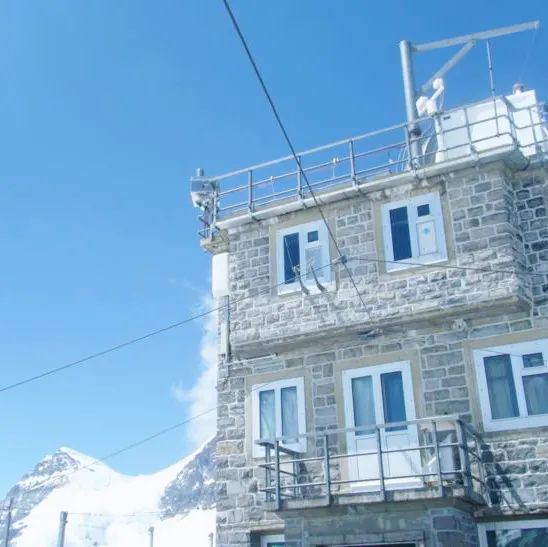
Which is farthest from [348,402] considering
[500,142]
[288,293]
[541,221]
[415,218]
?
[500,142]

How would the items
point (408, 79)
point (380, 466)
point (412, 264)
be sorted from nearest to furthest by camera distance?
1. point (380, 466)
2. point (412, 264)
3. point (408, 79)

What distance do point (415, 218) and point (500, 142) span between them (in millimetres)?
2584

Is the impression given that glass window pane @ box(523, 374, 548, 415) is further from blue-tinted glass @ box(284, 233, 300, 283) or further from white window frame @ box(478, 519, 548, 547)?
blue-tinted glass @ box(284, 233, 300, 283)

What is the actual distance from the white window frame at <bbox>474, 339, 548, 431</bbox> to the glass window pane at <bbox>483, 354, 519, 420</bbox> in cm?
6

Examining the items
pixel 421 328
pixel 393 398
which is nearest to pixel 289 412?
pixel 393 398

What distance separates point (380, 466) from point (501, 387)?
9.49 feet

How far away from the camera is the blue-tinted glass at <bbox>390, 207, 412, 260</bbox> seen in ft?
52.7

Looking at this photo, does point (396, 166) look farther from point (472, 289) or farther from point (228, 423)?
point (228, 423)

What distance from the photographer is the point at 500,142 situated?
16.9 meters

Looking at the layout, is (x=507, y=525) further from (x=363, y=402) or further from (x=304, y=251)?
(x=304, y=251)

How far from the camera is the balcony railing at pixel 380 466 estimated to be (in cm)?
1320

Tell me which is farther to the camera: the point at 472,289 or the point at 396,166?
the point at 396,166

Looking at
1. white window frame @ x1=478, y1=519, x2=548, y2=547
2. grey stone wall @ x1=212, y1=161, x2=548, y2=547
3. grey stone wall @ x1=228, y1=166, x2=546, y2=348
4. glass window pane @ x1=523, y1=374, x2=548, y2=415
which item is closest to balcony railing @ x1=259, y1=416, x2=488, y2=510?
grey stone wall @ x1=212, y1=161, x2=548, y2=547

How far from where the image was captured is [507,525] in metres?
13.8
